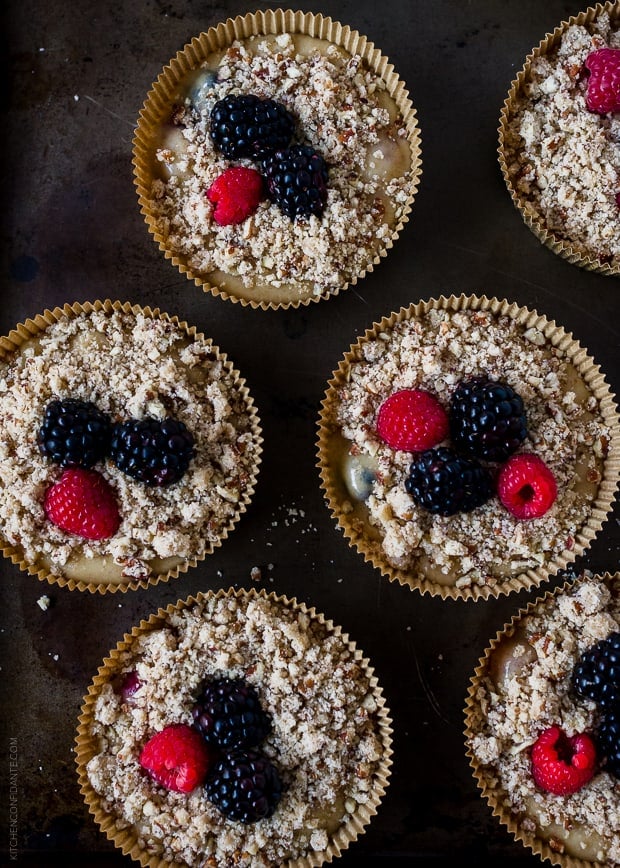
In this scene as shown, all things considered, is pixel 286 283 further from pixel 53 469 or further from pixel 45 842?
pixel 45 842

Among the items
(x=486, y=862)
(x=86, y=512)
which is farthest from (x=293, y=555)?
(x=486, y=862)

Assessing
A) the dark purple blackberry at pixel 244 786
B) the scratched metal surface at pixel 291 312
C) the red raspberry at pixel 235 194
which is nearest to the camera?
the dark purple blackberry at pixel 244 786

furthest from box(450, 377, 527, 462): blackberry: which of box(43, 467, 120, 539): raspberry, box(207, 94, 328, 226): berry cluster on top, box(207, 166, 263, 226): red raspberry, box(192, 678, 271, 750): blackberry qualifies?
box(43, 467, 120, 539): raspberry

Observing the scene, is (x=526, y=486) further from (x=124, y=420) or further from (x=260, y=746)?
(x=124, y=420)

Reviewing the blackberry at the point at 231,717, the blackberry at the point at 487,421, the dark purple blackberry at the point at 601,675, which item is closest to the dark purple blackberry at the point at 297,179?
the blackberry at the point at 487,421

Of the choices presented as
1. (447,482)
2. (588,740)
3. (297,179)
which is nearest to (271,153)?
(297,179)

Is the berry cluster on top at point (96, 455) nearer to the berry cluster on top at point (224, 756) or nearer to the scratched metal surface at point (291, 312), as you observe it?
the scratched metal surface at point (291, 312)
